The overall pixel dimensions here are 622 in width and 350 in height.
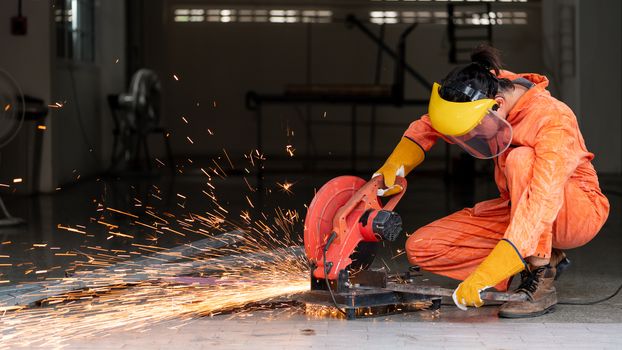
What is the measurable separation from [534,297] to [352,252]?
0.83 meters

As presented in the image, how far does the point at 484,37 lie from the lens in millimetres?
15227

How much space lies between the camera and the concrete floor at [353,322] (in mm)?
3924

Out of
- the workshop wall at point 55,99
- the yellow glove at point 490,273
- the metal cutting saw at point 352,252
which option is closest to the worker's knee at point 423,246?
the metal cutting saw at point 352,252

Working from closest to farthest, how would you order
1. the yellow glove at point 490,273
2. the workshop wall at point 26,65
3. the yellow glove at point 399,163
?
the yellow glove at point 490,273 < the yellow glove at point 399,163 < the workshop wall at point 26,65

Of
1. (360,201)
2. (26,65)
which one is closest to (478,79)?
(360,201)

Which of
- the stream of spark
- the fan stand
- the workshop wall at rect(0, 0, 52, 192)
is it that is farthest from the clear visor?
the workshop wall at rect(0, 0, 52, 192)

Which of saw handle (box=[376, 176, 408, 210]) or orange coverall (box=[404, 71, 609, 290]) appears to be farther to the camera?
saw handle (box=[376, 176, 408, 210])

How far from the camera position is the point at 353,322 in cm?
425

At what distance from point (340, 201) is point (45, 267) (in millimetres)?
2073

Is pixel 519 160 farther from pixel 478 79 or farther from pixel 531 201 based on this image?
pixel 478 79

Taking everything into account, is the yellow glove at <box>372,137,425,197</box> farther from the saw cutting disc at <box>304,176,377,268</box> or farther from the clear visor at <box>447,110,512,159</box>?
the clear visor at <box>447,110,512,159</box>

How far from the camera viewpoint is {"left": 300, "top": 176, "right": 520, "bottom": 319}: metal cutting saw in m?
4.19

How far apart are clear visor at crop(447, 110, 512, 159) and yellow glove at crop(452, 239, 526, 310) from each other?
407mm

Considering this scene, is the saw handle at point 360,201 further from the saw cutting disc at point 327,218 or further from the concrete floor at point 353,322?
the concrete floor at point 353,322
